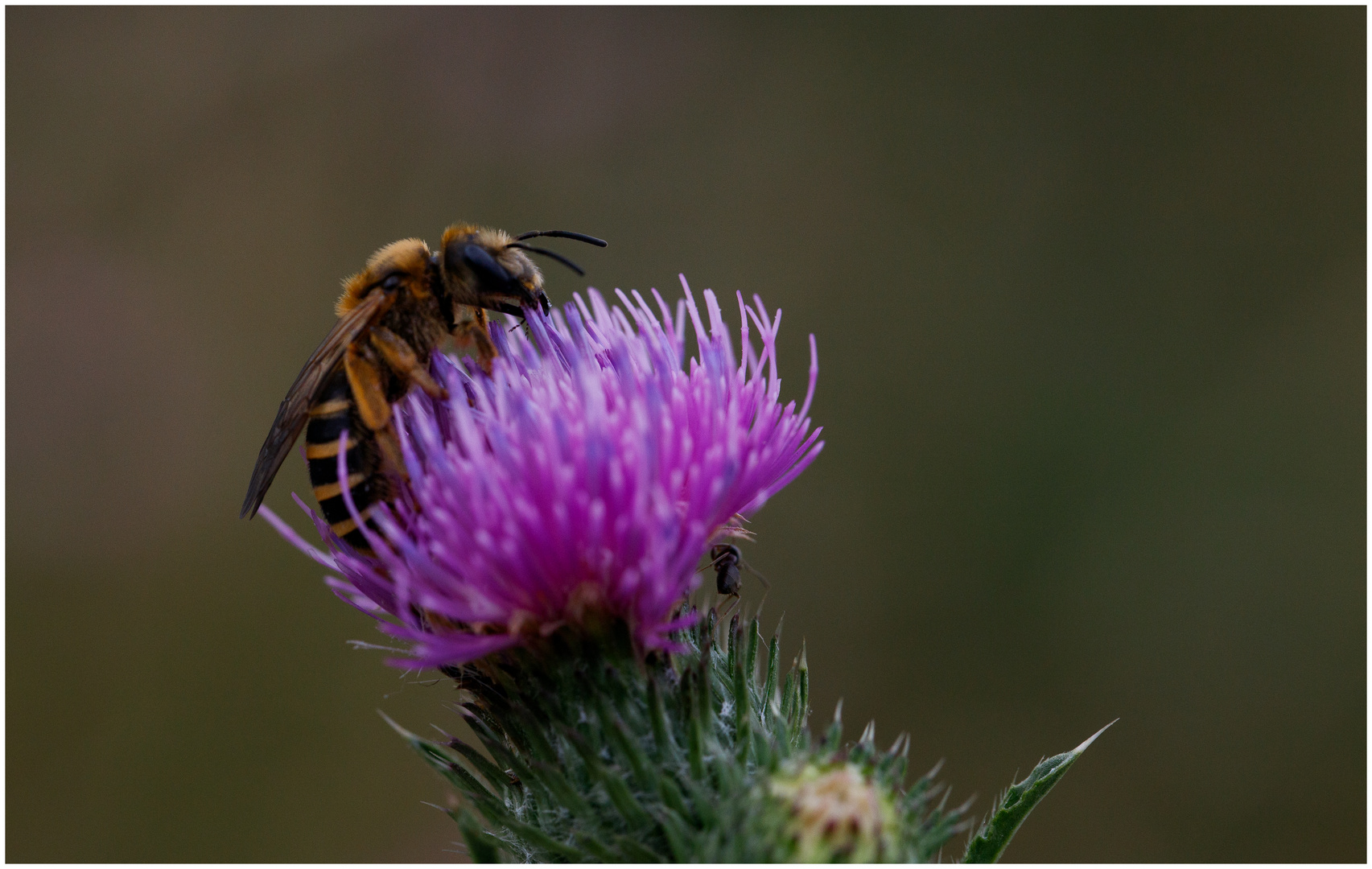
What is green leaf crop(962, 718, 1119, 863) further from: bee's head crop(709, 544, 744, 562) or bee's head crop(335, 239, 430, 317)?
bee's head crop(335, 239, 430, 317)

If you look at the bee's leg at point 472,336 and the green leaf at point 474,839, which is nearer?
the green leaf at point 474,839

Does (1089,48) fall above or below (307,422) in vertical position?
above

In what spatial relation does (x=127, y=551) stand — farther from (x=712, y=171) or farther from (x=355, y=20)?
(x=712, y=171)

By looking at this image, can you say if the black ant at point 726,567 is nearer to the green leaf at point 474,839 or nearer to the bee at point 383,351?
the bee at point 383,351

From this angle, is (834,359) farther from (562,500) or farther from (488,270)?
(562,500)

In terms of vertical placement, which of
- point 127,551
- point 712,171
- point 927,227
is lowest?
point 127,551

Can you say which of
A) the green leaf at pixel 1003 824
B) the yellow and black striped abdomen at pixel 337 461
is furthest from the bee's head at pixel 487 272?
the green leaf at pixel 1003 824

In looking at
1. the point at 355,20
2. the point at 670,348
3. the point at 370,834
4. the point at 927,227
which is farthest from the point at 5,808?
the point at 927,227
